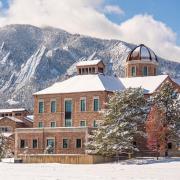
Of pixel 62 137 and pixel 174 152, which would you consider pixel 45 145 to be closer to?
pixel 62 137

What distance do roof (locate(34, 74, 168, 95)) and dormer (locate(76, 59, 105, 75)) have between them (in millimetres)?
2317

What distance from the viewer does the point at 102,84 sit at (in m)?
82.6

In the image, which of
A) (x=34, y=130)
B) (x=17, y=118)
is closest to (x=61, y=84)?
(x=34, y=130)

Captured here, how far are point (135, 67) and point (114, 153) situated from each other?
30551 millimetres

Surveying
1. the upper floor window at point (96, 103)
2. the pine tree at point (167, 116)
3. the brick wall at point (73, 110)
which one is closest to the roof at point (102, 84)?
the brick wall at point (73, 110)

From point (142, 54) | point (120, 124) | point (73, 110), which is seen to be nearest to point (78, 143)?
point (73, 110)

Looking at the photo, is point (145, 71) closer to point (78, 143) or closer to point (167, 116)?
point (78, 143)

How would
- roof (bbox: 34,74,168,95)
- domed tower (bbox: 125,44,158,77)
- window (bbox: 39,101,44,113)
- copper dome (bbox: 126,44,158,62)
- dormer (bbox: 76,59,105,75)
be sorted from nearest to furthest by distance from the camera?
roof (bbox: 34,74,168,95) < window (bbox: 39,101,44,113) < dormer (bbox: 76,59,105,75) < domed tower (bbox: 125,44,158,77) < copper dome (bbox: 126,44,158,62)

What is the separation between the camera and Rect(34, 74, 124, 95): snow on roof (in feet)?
271

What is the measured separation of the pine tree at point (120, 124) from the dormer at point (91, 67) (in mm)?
20608

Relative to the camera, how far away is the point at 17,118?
120 meters

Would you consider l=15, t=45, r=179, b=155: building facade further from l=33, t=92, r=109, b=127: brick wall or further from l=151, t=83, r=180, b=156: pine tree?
l=151, t=83, r=180, b=156: pine tree

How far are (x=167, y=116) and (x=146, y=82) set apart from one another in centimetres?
1710

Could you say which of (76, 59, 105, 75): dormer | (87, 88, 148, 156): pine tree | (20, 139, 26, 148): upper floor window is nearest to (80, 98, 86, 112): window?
(76, 59, 105, 75): dormer
